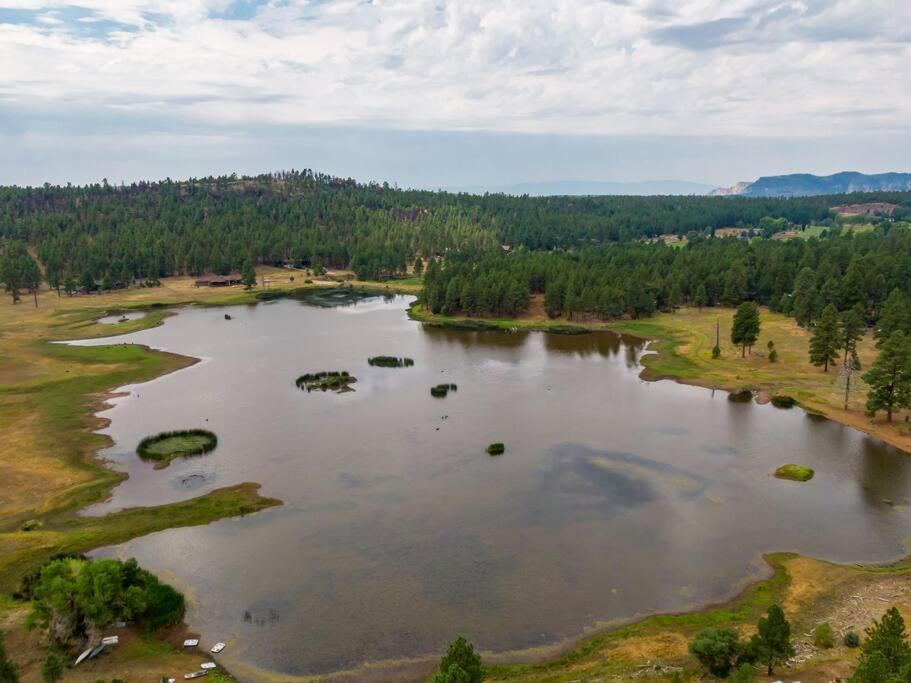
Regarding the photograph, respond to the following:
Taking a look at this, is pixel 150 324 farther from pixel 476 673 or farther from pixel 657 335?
pixel 476 673

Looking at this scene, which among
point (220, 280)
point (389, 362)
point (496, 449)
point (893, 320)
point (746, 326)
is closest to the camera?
point (496, 449)

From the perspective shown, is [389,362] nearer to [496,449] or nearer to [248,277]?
[496,449]

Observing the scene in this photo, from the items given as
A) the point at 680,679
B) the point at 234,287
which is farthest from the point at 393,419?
the point at 234,287

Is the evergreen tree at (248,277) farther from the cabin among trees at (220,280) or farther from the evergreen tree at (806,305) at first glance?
the evergreen tree at (806,305)

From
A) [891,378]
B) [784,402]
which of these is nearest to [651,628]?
[891,378]

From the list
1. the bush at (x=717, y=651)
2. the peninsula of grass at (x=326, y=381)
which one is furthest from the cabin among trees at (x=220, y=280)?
the bush at (x=717, y=651)

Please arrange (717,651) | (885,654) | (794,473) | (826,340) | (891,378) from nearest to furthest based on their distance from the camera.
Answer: (885,654) → (717,651) → (794,473) → (891,378) → (826,340)
